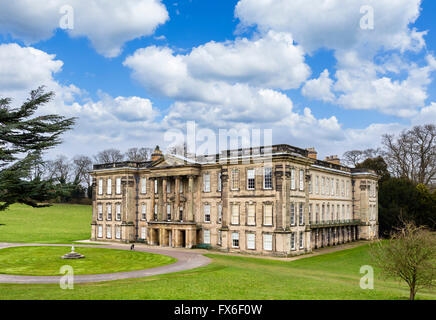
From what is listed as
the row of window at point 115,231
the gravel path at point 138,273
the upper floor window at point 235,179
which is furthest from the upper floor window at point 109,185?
the upper floor window at point 235,179

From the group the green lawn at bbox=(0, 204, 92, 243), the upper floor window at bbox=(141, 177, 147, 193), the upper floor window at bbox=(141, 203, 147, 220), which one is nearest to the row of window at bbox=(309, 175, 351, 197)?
the upper floor window at bbox=(141, 177, 147, 193)

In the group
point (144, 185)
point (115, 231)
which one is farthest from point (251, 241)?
point (115, 231)

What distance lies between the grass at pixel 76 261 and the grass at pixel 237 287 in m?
5.85

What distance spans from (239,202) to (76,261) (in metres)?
18.5

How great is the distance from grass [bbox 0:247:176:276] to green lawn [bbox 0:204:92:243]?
993cm

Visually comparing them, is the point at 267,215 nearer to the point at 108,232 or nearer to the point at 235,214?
the point at 235,214

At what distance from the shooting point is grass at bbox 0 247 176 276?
3253 centimetres

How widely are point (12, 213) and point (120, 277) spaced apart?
2787 inches

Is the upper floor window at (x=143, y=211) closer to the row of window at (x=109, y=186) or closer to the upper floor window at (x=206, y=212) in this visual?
the row of window at (x=109, y=186)

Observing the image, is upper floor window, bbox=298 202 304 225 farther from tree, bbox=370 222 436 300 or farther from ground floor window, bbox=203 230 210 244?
tree, bbox=370 222 436 300

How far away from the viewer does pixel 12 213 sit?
87.9 metres

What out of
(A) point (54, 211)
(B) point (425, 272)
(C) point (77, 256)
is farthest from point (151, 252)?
(A) point (54, 211)

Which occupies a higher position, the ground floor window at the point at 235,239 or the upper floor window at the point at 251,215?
the upper floor window at the point at 251,215

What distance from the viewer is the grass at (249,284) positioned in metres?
21.6
